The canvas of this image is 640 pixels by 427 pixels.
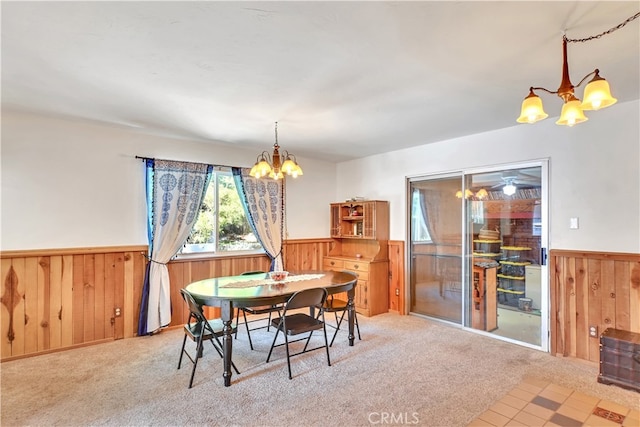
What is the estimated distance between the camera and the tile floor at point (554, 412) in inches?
60.2

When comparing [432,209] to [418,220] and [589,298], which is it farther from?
[589,298]

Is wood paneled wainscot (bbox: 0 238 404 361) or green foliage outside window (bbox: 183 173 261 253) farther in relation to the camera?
green foliage outside window (bbox: 183 173 261 253)

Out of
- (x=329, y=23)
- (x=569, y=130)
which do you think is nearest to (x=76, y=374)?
(x=329, y=23)

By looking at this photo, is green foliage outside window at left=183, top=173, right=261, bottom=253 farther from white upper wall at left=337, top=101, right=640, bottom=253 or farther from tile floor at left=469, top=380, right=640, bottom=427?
tile floor at left=469, top=380, right=640, bottom=427

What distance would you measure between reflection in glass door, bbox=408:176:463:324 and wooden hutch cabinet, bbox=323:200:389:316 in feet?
1.29

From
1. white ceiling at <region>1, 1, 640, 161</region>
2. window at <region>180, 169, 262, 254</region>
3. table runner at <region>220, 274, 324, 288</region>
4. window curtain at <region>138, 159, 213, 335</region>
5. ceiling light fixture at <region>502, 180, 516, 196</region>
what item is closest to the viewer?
white ceiling at <region>1, 1, 640, 161</region>

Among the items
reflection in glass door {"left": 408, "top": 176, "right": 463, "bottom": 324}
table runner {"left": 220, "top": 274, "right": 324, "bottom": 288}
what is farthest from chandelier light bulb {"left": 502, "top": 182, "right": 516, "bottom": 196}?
table runner {"left": 220, "top": 274, "right": 324, "bottom": 288}

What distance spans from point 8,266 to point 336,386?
10.9 feet

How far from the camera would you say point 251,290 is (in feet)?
9.95

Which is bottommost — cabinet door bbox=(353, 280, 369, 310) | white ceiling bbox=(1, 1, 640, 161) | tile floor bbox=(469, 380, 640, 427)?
cabinet door bbox=(353, 280, 369, 310)

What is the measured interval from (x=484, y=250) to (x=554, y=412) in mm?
2623

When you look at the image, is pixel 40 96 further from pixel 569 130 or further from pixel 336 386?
pixel 569 130

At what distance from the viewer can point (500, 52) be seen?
2.12 m

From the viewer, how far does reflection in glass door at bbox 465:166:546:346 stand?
3.60m
